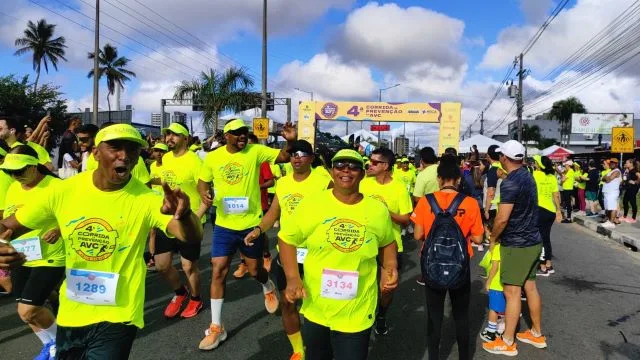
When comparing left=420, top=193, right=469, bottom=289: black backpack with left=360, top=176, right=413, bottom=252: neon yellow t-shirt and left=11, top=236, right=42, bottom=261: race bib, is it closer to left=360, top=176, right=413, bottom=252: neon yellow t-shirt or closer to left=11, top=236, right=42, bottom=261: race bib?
left=360, top=176, right=413, bottom=252: neon yellow t-shirt

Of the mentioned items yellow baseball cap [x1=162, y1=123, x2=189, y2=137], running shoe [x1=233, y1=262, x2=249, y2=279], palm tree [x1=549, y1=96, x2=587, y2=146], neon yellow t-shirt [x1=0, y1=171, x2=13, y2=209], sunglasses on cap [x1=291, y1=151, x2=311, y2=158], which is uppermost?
palm tree [x1=549, y1=96, x2=587, y2=146]

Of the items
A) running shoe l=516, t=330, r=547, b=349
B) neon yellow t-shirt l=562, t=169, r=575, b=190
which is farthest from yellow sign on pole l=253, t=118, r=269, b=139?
running shoe l=516, t=330, r=547, b=349

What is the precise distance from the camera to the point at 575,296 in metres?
6.01

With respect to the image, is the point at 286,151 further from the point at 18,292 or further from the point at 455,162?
the point at 18,292

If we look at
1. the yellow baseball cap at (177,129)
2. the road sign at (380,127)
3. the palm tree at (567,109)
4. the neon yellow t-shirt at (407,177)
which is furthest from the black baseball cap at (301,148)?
the palm tree at (567,109)

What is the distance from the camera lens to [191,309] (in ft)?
16.0

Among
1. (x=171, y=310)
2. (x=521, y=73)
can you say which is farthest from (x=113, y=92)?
(x=171, y=310)

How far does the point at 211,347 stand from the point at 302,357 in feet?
2.87

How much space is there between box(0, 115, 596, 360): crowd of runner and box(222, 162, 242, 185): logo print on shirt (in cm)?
1

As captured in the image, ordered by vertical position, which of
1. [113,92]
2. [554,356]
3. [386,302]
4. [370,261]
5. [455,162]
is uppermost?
[113,92]

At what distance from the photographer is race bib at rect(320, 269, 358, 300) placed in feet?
8.45

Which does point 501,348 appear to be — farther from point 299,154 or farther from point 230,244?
point 230,244

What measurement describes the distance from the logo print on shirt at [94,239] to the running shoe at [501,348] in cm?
343

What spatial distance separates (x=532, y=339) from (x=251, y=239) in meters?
2.83
